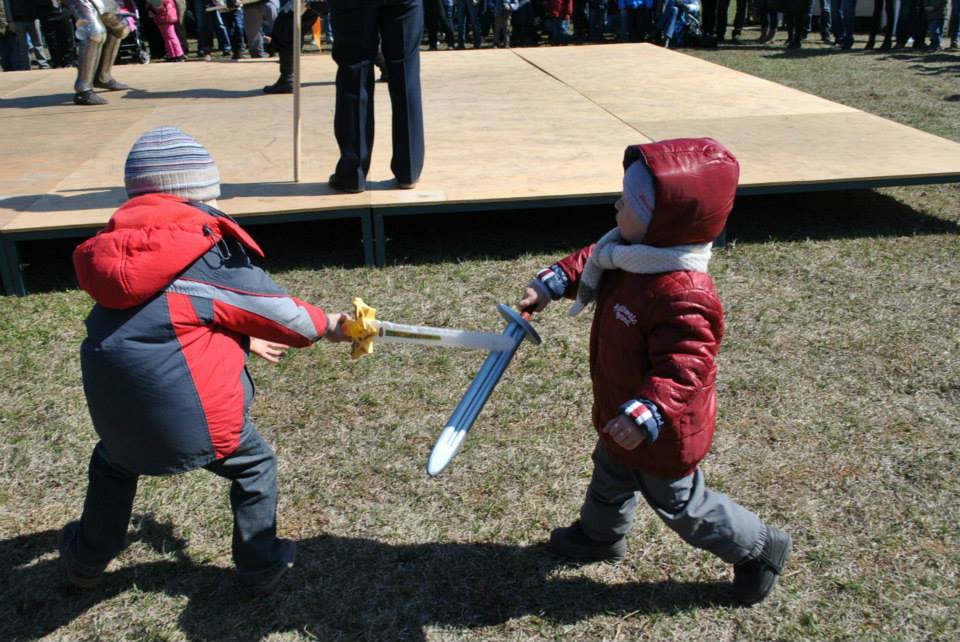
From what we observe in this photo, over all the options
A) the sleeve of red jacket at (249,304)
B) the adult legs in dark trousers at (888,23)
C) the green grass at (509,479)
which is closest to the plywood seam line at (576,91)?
the green grass at (509,479)

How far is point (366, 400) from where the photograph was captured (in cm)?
355

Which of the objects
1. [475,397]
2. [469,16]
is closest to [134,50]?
[469,16]

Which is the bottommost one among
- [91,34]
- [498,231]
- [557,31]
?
[498,231]

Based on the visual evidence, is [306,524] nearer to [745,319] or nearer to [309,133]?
[745,319]

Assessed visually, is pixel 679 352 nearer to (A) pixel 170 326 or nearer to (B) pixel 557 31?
(A) pixel 170 326

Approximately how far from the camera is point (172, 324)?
6.96 feet

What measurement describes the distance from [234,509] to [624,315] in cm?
120

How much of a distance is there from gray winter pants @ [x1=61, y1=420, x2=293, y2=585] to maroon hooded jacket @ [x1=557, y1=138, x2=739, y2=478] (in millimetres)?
1010

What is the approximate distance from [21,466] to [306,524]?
1.13m

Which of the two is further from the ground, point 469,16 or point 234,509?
point 469,16

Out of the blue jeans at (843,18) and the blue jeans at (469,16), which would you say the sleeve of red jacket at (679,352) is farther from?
the blue jeans at (843,18)

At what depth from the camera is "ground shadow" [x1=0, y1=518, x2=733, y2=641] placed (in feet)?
8.09

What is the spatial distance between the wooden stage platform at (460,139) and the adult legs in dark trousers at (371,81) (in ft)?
0.53

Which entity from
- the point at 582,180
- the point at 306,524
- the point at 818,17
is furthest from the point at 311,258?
the point at 818,17
